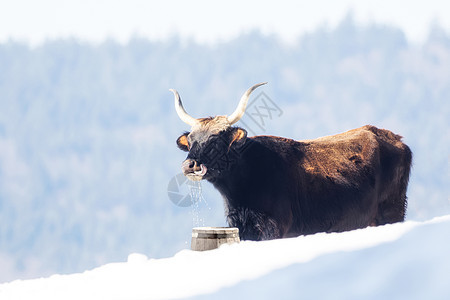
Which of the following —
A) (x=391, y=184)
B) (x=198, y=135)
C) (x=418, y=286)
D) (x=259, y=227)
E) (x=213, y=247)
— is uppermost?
(x=198, y=135)

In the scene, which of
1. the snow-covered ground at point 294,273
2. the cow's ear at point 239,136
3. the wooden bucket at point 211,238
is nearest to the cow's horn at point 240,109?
the cow's ear at point 239,136

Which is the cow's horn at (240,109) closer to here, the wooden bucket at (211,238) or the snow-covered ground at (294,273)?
the wooden bucket at (211,238)

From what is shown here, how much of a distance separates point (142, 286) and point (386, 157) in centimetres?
582

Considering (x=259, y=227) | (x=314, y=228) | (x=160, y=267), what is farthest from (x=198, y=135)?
(x=160, y=267)

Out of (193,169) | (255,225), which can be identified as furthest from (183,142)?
(255,225)

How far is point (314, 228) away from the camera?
7.74m

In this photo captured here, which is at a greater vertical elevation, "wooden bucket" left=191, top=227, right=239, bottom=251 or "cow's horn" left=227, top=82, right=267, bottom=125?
"cow's horn" left=227, top=82, right=267, bottom=125

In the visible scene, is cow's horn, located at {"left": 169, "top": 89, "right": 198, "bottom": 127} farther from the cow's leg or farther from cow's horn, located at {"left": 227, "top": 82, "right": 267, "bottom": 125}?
the cow's leg

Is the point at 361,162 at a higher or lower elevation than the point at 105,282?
higher

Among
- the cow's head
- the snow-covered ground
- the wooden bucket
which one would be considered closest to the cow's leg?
the cow's head

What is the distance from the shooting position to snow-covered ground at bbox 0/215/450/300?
329cm

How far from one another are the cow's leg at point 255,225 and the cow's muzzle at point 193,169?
25.9 inches

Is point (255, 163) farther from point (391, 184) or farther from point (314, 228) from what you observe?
point (391, 184)

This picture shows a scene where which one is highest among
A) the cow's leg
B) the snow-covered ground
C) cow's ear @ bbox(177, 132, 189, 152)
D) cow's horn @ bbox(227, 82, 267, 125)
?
cow's horn @ bbox(227, 82, 267, 125)
